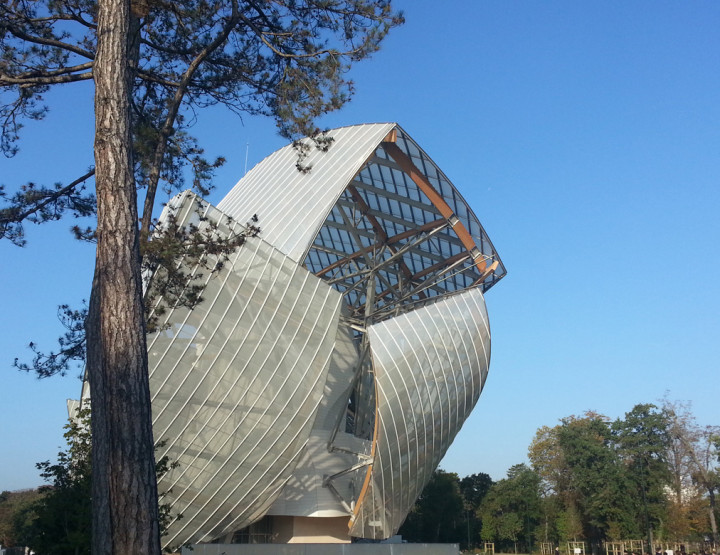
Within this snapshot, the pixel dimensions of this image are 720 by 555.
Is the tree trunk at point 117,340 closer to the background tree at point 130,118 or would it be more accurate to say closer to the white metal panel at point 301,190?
the background tree at point 130,118

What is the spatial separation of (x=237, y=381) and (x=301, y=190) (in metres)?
8.73

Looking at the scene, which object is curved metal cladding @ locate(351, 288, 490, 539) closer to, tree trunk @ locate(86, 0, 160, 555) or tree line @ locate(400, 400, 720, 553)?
tree trunk @ locate(86, 0, 160, 555)

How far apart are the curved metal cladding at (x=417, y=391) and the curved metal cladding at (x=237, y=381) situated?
A: 357cm

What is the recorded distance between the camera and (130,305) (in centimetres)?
930

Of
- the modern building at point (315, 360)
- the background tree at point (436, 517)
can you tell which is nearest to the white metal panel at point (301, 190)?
the modern building at point (315, 360)

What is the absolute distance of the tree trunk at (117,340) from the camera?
8398 mm

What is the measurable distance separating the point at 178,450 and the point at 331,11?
15.8 meters

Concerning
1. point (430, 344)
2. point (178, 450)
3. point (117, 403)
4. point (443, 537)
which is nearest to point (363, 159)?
point (430, 344)

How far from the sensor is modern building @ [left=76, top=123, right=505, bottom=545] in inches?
905

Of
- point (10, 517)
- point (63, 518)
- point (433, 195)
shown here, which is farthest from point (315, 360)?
point (10, 517)

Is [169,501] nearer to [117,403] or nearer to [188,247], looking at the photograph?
[188,247]

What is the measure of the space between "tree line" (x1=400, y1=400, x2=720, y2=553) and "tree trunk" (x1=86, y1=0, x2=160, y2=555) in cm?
5791

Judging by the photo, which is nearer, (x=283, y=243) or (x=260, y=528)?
(x=283, y=243)

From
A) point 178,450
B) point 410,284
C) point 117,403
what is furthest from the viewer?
point 410,284
